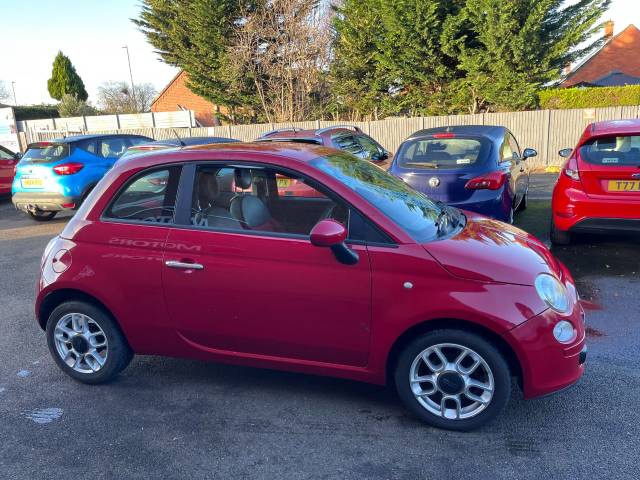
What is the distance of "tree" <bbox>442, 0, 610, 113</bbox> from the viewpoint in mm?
19266

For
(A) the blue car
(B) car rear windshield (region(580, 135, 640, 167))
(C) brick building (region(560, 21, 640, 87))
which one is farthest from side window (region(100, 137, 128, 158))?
(C) brick building (region(560, 21, 640, 87))

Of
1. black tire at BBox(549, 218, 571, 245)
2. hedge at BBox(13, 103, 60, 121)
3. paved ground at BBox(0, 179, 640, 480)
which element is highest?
hedge at BBox(13, 103, 60, 121)

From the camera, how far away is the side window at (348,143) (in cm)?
891

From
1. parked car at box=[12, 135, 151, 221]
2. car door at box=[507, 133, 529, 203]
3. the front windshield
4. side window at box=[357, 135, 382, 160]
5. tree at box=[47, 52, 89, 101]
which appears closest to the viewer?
the front windshield

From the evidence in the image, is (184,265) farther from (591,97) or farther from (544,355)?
(591,97)

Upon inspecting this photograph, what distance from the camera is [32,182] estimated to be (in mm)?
10000

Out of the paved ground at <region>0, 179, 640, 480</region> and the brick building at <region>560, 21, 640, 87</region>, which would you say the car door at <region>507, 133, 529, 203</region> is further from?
the brick building at <region>560, 21, 640, 87</region>

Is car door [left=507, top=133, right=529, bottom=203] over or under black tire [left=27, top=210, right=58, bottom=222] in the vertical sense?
over

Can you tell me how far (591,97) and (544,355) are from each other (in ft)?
63.3

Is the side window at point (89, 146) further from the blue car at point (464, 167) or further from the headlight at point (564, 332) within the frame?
the headlight at point (564, 332)

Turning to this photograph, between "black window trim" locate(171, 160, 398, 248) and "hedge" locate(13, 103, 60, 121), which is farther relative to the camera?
"hedge" locate(13, 103, 60, 121)

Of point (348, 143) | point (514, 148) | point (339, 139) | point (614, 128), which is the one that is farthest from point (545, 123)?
point (614, 128)

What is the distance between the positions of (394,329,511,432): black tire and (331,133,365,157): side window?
6.14m

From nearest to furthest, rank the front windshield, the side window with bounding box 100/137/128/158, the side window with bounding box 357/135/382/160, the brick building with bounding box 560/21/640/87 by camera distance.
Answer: the front windshield < the side window with bounding box 357/135/382/160 < the side window with bounding box 100/137/128/158 < the brick building with bounding box 560/21/640/87
